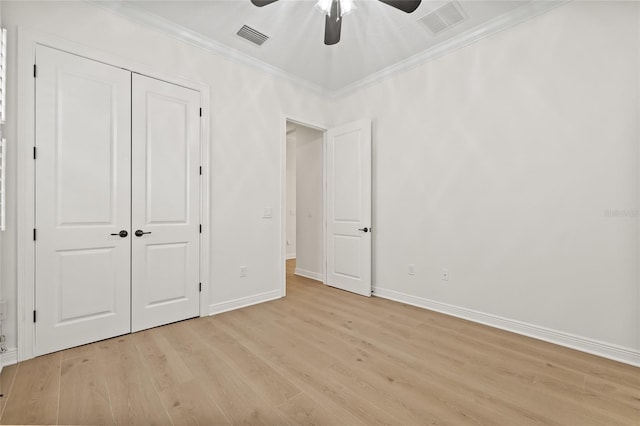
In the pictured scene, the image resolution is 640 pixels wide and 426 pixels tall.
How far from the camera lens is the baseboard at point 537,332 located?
85.7 inches

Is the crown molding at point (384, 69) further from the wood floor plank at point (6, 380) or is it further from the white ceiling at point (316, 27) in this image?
the wood floor plank at point (6, 380)

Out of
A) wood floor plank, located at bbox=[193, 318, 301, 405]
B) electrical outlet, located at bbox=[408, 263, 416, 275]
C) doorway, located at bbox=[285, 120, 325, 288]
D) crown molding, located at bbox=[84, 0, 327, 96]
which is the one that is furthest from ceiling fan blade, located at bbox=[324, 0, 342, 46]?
wood floor plank, located at bbox=[193, 318, 301, 405]

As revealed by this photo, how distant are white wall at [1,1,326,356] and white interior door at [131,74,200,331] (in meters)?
0.20

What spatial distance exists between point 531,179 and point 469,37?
5.13ft

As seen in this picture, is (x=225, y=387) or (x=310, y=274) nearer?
(x=225, y=387)

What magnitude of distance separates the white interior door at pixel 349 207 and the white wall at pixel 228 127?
2.29 ft

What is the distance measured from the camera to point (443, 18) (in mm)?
2719

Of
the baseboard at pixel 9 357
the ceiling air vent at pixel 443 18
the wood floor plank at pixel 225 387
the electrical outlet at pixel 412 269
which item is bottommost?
the wood floor plank at pixel 225 387

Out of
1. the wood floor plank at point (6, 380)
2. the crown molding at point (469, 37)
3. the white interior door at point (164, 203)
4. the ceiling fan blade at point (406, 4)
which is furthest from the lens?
the white interior door at point (164, 203)

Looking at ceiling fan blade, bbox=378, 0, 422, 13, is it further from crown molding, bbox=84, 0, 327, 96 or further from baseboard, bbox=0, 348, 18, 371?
baseboard, bbox=0, 348, 18, 371

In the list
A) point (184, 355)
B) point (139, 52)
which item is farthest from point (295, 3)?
point (184, 355)

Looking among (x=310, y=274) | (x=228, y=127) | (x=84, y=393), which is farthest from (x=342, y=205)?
(x=84, y=393)

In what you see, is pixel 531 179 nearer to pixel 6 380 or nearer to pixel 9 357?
pixel 6 380

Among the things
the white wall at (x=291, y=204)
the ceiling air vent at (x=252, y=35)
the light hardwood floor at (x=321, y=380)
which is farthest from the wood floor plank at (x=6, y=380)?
the white wall at (x=291, y=204)
